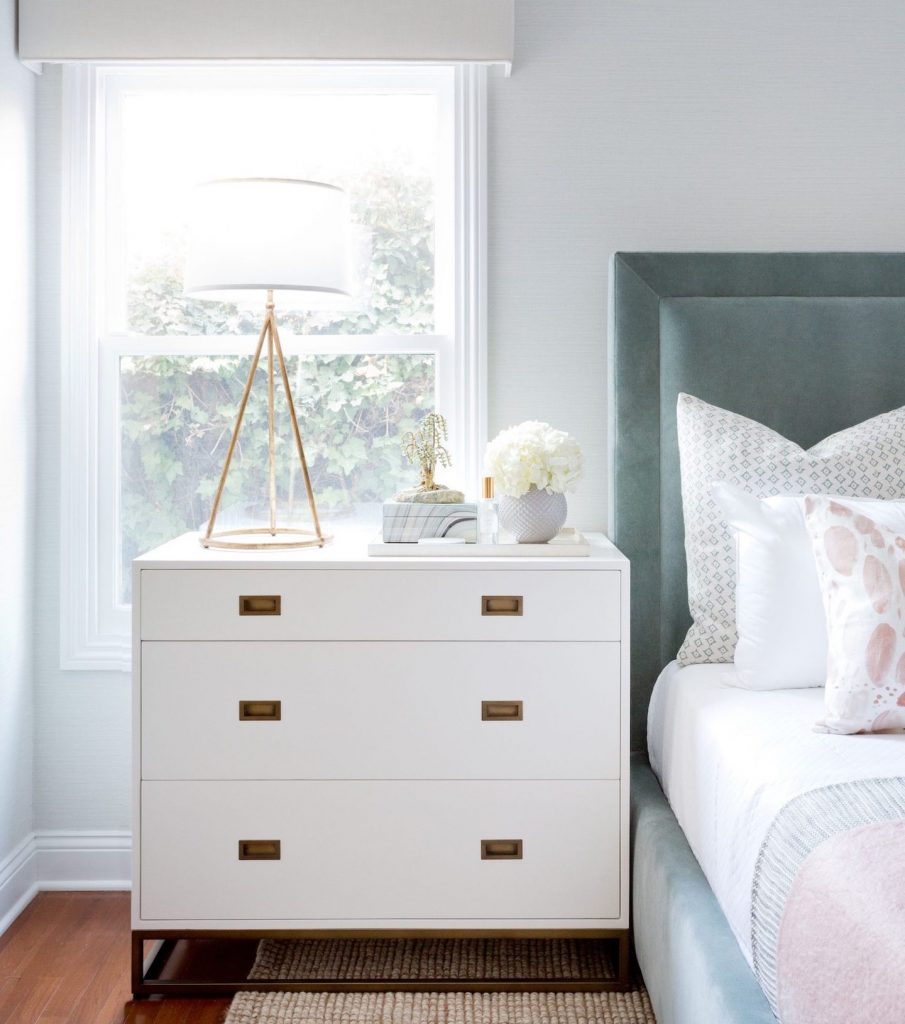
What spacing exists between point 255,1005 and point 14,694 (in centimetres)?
96

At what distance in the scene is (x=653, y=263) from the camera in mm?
2395

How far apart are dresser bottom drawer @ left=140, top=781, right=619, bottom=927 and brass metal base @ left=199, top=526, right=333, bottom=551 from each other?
480 millimetres

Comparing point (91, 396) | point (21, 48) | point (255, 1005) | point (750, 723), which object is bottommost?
point (255, 1005)

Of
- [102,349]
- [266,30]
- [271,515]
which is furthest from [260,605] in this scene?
[266,30]

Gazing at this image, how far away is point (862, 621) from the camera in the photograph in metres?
1.67

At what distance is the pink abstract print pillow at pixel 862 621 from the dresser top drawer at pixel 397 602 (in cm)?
45

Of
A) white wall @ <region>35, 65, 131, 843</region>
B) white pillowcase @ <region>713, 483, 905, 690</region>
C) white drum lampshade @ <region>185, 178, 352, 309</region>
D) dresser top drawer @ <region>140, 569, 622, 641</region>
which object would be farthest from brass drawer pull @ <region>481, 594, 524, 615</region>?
white wall @ <region>35, 65, 131, 843</region>

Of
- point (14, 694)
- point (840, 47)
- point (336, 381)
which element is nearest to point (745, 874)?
point (336, 381)

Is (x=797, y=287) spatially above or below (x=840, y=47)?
below

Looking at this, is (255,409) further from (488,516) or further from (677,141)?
(677,141)

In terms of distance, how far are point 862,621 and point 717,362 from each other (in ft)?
2.94

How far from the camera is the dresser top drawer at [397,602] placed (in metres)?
2.03

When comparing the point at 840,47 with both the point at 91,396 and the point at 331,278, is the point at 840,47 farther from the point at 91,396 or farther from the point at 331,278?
the point at 91,396

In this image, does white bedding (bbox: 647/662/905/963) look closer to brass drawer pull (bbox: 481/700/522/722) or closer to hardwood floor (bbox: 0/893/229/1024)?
brass drawer pull (bbox: 481/700/522/722)
